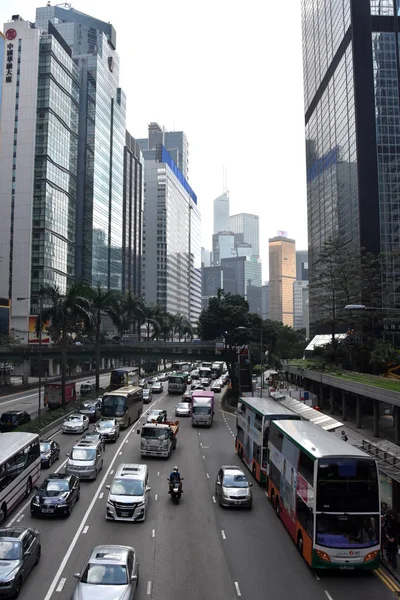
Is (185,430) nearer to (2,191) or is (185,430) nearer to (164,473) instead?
(164,473)

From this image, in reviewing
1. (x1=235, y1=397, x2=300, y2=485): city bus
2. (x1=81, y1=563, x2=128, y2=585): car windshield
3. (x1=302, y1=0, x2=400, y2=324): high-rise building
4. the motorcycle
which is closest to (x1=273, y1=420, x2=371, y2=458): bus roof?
(x1=235, y1=397, x2=300, y2=485): city bus

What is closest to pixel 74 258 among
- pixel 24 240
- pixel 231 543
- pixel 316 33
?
pixel 24 240

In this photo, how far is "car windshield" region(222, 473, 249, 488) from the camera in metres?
22.6

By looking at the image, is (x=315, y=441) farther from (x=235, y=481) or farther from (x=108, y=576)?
(x=108, y=576)

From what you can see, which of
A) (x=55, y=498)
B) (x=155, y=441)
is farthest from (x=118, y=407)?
(x=55, y=498)

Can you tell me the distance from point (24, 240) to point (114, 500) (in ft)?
322

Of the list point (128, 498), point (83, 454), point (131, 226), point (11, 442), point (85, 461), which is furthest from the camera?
point (131, 226)

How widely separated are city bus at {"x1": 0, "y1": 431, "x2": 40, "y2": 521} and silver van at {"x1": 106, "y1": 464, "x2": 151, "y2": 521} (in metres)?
4.02

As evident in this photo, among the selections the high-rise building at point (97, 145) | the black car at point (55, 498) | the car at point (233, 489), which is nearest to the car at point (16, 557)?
the black car at point (55, 498)

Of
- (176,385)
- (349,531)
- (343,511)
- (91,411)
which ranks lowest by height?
(91,411)

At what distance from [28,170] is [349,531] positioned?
11082 cm

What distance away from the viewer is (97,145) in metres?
142

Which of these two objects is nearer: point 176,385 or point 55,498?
point 55,498

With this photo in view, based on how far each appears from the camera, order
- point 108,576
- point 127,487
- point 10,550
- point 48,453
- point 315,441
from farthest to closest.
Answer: point 48,453, point 127,487, point 315,441, point 10,550, point 108,576
